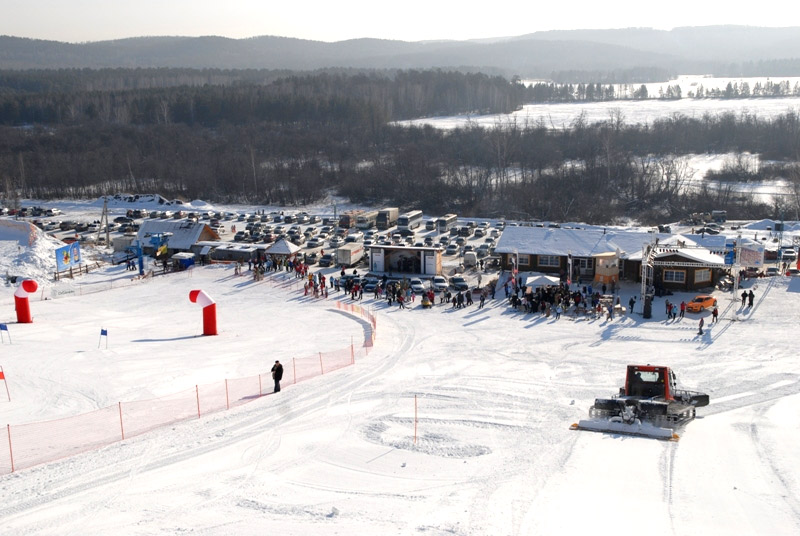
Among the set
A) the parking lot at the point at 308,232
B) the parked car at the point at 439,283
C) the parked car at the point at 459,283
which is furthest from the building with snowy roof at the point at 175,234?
the parked car at the point at 459,283

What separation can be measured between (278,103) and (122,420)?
109556 millimetres

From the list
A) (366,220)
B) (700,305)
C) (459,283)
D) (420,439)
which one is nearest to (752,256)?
(700,305)

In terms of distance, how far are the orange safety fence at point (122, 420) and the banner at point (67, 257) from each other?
925 inches

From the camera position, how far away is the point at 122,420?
14562 millimetres

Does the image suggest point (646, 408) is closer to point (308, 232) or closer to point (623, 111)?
point (308, 232)

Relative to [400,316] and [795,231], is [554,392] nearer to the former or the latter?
[400,316]

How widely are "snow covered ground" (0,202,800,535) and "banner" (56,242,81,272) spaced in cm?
1357

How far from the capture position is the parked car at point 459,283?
106 feet

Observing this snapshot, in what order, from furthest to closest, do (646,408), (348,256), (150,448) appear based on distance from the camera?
1. (348,256)
2. (646,408)
3. (150,448)

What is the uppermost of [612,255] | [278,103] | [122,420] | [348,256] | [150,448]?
[278,103]

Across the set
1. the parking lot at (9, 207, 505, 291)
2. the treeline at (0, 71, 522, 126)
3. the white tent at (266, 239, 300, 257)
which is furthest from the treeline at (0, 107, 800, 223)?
the white tent at (266, 239, 300, 257)

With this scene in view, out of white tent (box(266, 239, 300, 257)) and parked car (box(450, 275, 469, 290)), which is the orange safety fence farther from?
white tent (box(266, 239, 300, 257))

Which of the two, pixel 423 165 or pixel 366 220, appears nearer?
pixel 366 220

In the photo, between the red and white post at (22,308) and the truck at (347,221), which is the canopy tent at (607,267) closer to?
the red and white post at (22,308)
